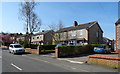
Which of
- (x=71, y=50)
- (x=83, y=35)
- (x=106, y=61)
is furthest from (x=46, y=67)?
(x=83, y=35)

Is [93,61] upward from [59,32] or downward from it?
downward

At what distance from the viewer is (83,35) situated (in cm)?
3656

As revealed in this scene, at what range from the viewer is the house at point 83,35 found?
1401 inches

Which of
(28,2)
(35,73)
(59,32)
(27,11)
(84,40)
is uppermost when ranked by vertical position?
(28,2)

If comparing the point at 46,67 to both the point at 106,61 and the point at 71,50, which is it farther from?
the point at 71,50

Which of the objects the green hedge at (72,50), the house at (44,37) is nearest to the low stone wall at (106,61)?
the green hedge at (72,50)

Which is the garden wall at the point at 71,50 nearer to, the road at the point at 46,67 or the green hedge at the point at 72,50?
the green hedge at the point at 72,50

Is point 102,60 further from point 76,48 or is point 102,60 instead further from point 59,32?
point 59,32

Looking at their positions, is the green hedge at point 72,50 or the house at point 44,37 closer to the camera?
the green hedge at point 72,50

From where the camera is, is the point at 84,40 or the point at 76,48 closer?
the point at 76,48

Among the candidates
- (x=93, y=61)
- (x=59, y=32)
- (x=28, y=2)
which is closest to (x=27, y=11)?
(x=28, y=2)

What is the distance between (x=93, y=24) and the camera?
121ft

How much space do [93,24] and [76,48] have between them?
59.7 feet

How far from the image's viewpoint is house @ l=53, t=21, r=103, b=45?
117ft
